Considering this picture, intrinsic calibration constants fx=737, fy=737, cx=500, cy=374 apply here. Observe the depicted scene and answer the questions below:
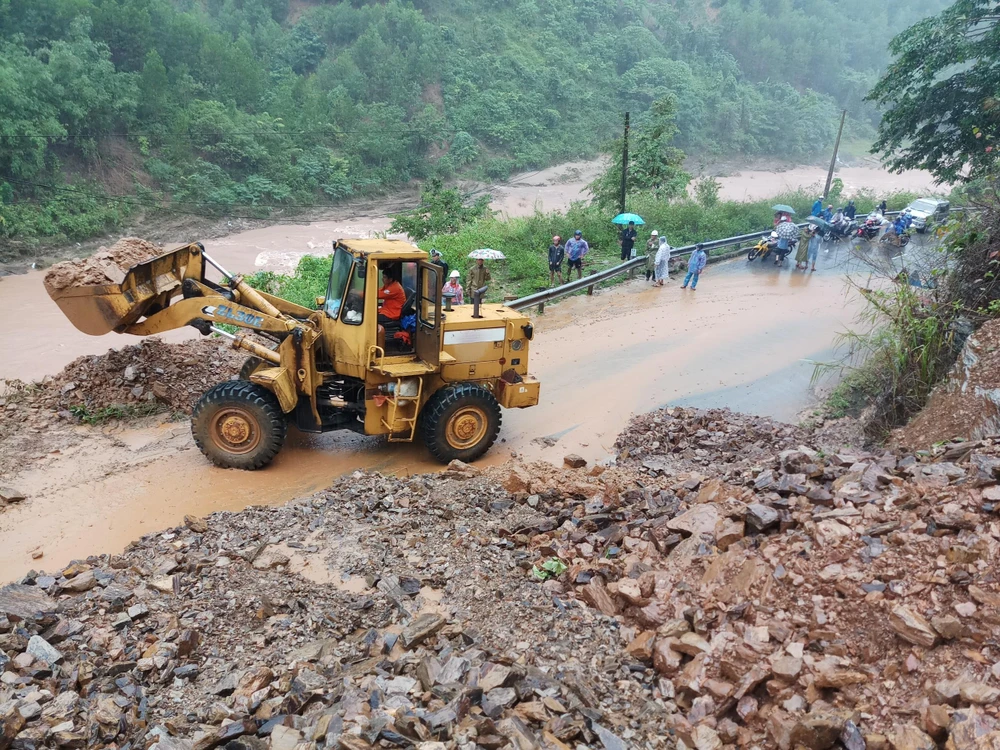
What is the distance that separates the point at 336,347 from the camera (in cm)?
769

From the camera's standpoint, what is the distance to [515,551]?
5.63 metres

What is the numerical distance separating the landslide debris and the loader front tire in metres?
1.32

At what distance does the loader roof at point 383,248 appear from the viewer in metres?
7.34

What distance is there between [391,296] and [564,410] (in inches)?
123

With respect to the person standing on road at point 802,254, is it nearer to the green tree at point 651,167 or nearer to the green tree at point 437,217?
the green tree at point 651,167

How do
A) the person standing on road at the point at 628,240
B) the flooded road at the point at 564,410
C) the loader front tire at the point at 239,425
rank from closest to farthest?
the flooded road at the point at 564,410, the loader front tire at the point at 239,425, the person standing on road at the point at 628,240

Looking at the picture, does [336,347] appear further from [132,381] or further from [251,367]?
[132,381]

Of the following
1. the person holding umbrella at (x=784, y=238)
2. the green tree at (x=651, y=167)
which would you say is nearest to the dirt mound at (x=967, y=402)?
the person holding umbrella at (x=784, y=238)

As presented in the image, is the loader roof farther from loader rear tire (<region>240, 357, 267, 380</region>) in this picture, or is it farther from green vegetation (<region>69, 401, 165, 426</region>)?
green vegetation (<region>69, 401, 165, 426</region>)

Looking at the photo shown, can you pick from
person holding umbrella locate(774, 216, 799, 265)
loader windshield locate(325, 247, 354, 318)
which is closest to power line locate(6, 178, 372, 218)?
person holding umbrella locate(774, 216, 799, 265)

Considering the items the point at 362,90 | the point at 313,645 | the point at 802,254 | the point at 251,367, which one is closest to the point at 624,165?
the point at 802,254

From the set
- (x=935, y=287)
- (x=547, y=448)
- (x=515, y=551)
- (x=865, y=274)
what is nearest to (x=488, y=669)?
(x=515, y=551)

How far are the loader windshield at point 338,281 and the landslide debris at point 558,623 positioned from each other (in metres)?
2.26

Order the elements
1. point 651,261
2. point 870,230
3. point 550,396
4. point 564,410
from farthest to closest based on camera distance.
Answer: point 870,230 → point 651,261 → point 550,396 → point 564,410
